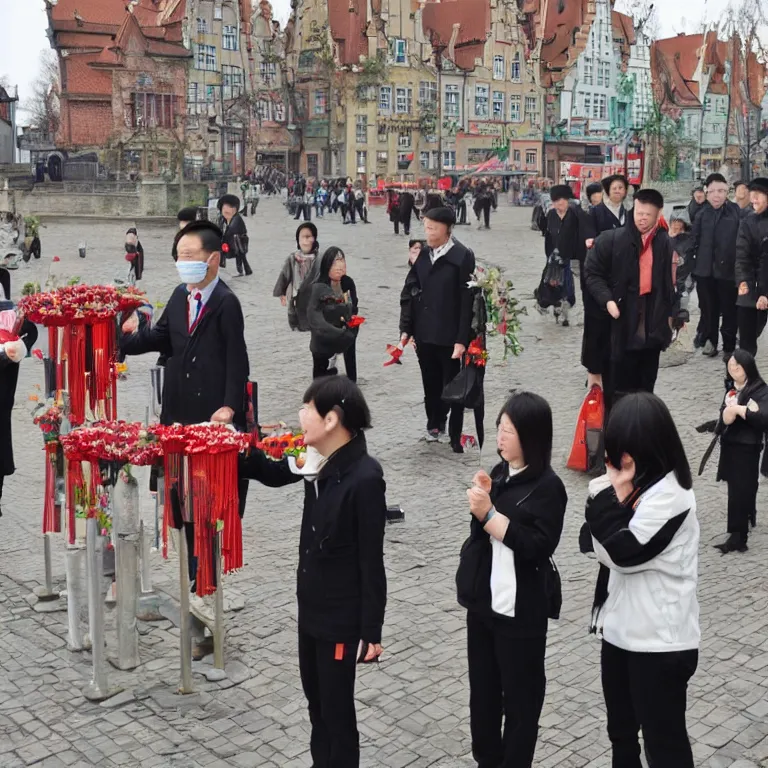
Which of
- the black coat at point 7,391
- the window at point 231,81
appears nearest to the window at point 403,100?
the window at point 231,81

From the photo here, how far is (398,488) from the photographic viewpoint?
28.9 feet

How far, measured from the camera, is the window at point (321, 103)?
233 feet

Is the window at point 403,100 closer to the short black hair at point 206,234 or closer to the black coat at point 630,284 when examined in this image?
the black coat at point 630,284

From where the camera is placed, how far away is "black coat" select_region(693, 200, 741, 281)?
1279cm

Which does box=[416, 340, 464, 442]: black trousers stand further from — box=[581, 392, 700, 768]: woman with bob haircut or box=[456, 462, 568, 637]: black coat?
box=[581, 392, 700, 768]: woman with bob haircut

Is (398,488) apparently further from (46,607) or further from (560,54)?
(560,54)

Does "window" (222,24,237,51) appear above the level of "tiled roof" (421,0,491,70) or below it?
below

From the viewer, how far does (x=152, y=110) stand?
6300cm

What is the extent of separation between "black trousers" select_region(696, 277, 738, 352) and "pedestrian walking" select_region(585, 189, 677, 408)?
465cm

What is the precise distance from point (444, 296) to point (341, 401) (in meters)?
5.18

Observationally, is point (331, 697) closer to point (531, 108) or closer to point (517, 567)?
point (517, 567)

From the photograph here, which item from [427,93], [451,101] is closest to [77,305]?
[427,93]

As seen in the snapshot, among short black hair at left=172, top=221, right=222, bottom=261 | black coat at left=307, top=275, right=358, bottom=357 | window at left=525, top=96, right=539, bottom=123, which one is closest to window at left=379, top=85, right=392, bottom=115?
window at left=525, top=96, right=539, bottom=123

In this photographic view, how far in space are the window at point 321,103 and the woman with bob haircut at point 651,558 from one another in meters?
69.4
